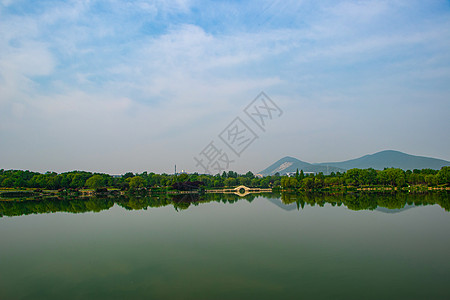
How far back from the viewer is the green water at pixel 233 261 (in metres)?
6.00

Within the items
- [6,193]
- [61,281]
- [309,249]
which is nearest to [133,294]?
[61,281]

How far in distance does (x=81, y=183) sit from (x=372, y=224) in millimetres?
45174

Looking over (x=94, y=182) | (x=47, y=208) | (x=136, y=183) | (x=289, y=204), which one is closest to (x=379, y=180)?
(x=289, y=204)

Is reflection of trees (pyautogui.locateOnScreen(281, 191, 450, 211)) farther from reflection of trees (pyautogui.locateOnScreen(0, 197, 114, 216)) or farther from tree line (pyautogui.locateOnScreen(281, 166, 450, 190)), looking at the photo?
reflection of trees (pyautogui.locateOnScreen(0, 197, 114, 216))

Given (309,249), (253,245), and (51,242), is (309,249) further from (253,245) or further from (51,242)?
(51,242)

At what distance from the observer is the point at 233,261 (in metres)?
7.77

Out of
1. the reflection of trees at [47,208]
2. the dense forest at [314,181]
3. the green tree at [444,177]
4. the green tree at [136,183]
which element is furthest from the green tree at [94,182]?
the green tree at [444,177]

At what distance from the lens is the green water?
6.00 meters

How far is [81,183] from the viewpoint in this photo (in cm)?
4772

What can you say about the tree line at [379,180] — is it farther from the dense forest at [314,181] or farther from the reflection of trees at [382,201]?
the reflection of trees at [382,201]

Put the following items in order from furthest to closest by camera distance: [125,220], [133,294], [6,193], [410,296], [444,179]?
[6,193] → [444,179] → [125,220] → [133,294] → [410,296]

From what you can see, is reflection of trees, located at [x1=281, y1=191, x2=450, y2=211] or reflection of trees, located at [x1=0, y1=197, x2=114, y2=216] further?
reflection of trees, located at [x1=0, y1=197, x2=114, y2=216]

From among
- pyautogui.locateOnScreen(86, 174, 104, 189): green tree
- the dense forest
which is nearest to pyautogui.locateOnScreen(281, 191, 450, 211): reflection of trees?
the dense forest

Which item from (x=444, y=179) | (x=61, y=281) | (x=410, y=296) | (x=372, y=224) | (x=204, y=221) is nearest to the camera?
(x=410, y=296)
